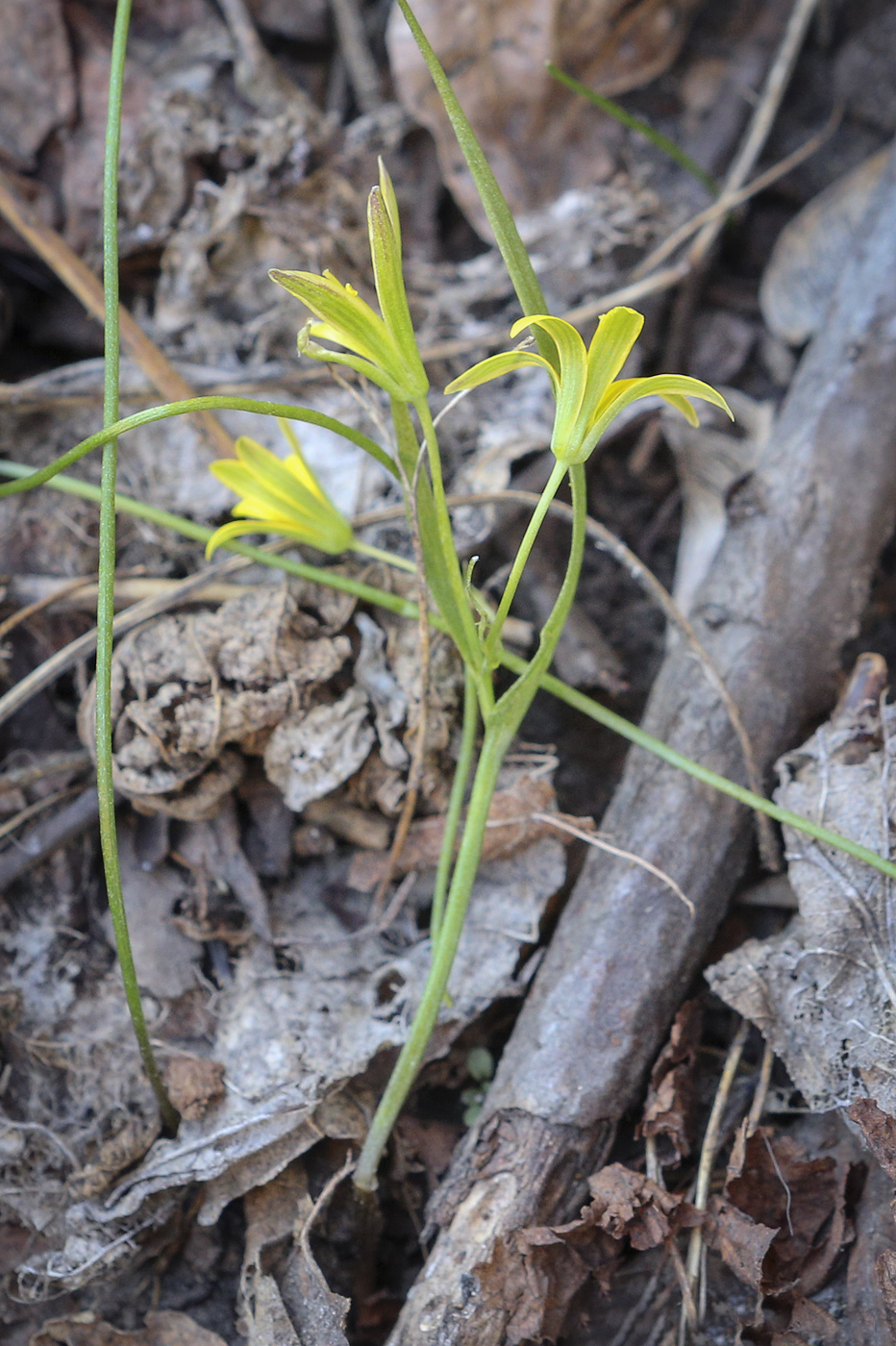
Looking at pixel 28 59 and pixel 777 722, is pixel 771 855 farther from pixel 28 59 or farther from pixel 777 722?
pixel 28 59

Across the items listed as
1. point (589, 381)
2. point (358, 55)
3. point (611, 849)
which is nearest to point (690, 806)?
point (611, 849)

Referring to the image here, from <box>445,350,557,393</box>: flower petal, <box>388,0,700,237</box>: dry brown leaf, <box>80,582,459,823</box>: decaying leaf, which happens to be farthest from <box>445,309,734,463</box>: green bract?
<box>388,0,700,237</box>: dry brown leaf

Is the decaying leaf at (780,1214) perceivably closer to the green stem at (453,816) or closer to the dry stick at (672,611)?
the dry stick at (672,611)

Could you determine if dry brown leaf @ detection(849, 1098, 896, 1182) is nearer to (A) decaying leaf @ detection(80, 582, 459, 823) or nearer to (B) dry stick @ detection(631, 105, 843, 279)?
(A) decaying leaf @ detection(80, 582, 459, 823)

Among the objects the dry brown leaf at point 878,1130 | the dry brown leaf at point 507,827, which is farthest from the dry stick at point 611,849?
the dry brown leaf at point 878,1130

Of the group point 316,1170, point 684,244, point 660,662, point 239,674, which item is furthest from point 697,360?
point 316,1170
